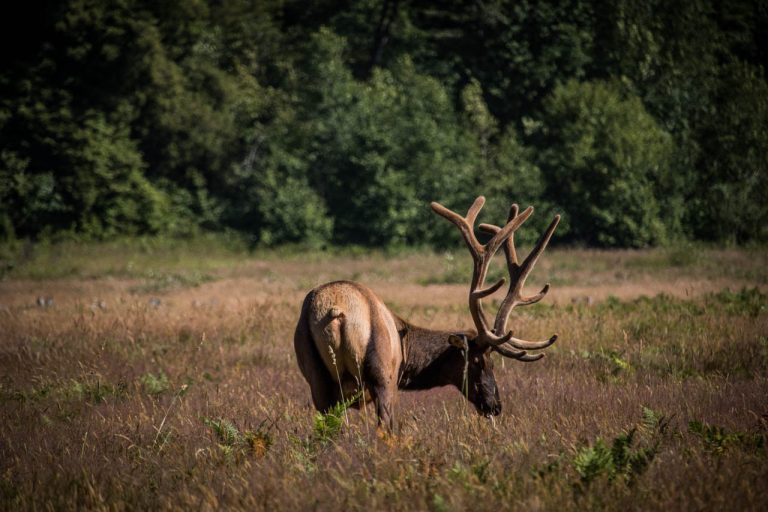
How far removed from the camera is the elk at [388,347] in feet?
19.8

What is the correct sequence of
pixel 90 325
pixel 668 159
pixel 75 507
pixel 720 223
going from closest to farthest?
pixel 75 507 < pixel 90 325 < pixel 720 223 < pixel 668 159

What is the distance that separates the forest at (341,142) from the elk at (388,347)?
27515mm

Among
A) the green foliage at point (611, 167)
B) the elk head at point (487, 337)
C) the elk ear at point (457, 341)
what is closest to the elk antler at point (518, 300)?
the elk head at point (487, 337)

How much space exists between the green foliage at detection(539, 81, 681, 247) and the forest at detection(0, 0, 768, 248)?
0.29ft

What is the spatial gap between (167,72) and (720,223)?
963 inches

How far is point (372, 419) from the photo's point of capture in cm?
607

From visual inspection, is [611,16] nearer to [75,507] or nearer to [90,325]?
[90,325]

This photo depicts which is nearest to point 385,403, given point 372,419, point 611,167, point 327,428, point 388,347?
point 372,419

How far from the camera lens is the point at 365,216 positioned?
3722 centimetres

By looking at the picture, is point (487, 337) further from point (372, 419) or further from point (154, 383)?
point (154, 383)

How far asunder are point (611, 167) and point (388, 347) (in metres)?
31.9

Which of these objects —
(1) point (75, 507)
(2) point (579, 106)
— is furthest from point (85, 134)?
(1) point (75, 507)

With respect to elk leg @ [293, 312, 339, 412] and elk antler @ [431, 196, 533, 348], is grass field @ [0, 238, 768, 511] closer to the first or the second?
elk leg @ [293, 312, 339, 412]

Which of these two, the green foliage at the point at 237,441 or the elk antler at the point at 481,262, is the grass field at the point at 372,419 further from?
the elk antler at the point at 481,262
